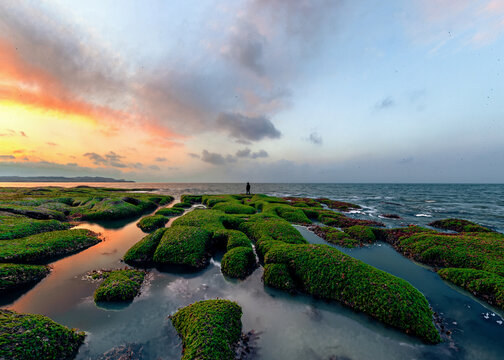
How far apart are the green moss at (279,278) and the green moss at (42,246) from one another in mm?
16083

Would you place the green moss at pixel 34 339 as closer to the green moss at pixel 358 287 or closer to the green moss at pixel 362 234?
the green moss at pixel 358 287

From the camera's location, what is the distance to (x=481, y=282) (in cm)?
1033

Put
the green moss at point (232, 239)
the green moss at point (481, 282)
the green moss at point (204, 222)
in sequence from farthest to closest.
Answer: the green moss at point (204, 222) → the green moss at point (232, 239) → the green moss at point (481, 282)

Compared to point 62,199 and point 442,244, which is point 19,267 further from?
point 62,199

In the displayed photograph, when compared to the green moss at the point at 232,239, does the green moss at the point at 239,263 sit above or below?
below

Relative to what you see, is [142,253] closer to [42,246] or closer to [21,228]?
[42,246]

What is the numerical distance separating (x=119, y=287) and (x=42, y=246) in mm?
9999

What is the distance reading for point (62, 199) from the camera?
38500 mm

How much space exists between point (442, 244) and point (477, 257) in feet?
7.85

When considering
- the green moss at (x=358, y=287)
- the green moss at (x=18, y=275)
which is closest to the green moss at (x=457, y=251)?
the green moss at (x=358, y=287)

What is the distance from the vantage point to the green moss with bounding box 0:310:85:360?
570 cm

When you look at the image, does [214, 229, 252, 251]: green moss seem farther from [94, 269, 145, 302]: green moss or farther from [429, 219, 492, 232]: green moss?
[429, 219, 492, 232]: green moss

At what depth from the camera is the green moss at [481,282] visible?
375 inches

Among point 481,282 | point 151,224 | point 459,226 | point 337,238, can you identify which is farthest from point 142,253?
point 459,226
